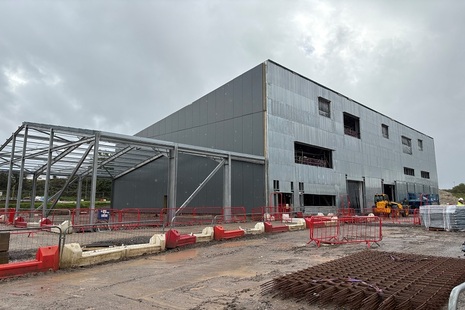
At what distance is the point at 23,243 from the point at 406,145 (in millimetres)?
49607

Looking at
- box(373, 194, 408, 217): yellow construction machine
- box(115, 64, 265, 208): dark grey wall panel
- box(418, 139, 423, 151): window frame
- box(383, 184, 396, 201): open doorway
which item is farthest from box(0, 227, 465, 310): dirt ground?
box(418, 139, 423, 151): window frame

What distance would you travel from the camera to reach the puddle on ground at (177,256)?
9.76m

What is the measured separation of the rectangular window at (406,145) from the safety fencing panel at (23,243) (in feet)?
153

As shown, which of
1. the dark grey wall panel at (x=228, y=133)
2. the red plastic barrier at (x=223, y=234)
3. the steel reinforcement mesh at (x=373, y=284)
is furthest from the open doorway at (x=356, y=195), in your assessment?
the steel reinforcement mesh at (x=373, y=284)

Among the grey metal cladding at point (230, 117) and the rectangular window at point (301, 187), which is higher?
the grey metal cladding at point (230, 117)

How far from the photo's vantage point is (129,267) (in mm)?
8656

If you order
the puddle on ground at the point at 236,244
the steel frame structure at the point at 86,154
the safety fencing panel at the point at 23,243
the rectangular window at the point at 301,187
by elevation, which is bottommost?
the puddle on ground at the point at 236,244

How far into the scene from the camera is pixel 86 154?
17438 millimetres

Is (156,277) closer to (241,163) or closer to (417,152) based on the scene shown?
(241,163)

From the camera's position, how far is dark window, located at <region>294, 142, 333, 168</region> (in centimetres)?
3019

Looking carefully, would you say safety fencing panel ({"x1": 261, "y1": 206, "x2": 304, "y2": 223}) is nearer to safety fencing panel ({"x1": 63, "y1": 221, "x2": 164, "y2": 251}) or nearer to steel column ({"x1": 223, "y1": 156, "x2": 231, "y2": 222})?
steel column ({"x1": 223, "y1": 156, "x2": 231, "y2": 222})

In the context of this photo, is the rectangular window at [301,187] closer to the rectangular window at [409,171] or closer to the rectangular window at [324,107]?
the rectangular window at [324,107]

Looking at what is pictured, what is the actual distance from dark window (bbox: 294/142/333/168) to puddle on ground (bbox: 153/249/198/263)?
793 inches

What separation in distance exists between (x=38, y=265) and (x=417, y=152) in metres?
54.5
